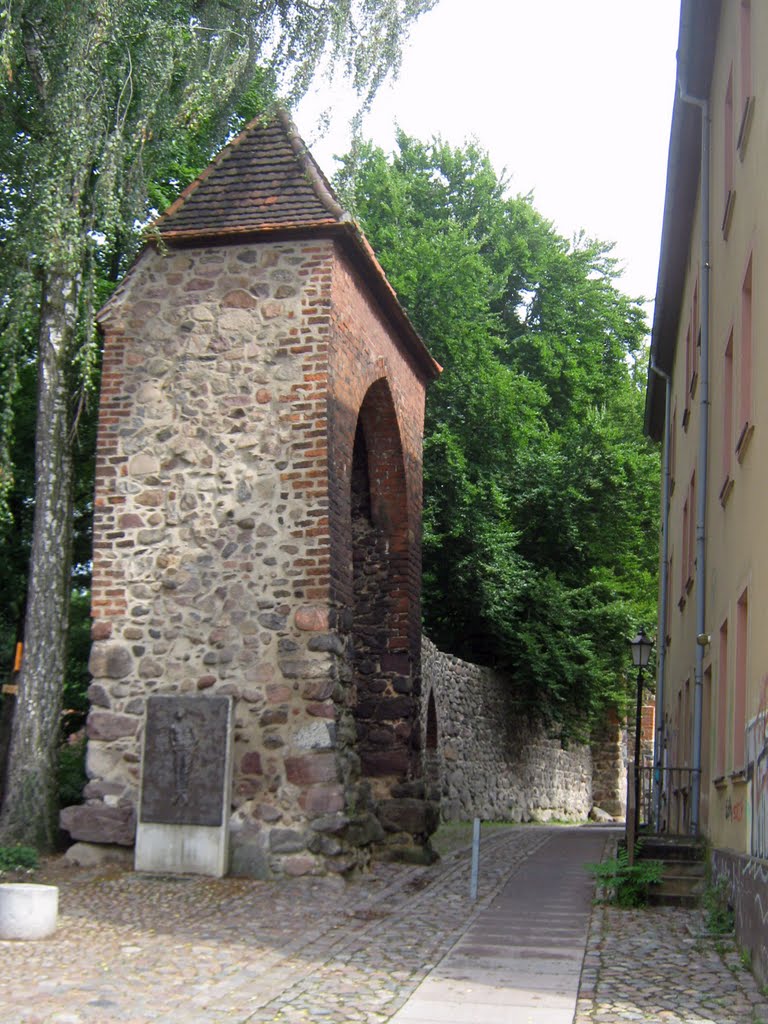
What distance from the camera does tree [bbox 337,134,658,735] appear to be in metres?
22.6

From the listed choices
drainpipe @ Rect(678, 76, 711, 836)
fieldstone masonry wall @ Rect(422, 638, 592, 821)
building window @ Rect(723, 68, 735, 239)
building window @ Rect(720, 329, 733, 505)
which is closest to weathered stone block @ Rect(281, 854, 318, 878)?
drainpipe @ Rect(678, 76, 711, 836)

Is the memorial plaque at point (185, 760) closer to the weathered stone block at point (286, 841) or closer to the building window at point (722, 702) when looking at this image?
the weathered stone block at point (286, 841)

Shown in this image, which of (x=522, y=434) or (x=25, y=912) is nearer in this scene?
(x=25, y=912)

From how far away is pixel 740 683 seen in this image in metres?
9.45

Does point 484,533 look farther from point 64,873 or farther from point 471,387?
point 64,873

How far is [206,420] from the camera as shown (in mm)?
11812

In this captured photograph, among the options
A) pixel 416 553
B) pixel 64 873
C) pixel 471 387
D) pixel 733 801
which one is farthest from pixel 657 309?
pixel 64 873

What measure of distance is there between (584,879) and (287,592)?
4.19 meters

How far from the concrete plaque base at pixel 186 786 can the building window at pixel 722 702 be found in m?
4.28

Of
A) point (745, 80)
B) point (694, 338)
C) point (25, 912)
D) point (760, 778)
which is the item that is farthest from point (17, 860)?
point (694, 338)

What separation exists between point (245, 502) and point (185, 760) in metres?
2.41

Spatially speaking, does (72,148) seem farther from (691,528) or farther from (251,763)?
(691,528)

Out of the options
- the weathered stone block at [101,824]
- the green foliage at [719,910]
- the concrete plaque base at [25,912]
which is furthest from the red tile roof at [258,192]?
the green foliage at [719,910]

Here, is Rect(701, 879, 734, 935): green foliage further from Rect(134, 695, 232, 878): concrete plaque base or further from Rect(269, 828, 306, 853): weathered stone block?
Rect(134, 695, 232, 878): concrete plaque base
